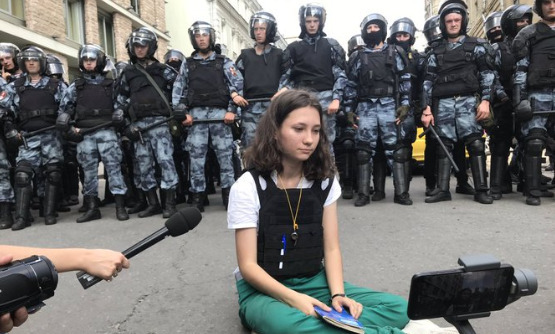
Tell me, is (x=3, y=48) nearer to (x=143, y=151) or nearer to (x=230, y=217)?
(x=143, y=151)

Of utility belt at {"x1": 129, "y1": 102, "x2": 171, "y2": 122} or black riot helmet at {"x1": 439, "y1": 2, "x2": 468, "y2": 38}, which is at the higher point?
black riot helmet at {"x1": 439, "y1": 2, "x2": 468, "y2": 38}

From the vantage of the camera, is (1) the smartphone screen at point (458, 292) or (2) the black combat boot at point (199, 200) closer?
(1) the smartphone screen at point (458, 292)

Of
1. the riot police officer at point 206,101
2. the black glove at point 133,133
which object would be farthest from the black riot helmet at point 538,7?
the black glove at point 133,133

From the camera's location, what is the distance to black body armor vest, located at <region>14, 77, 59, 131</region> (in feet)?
17.4

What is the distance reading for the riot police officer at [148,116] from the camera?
5.29 metres

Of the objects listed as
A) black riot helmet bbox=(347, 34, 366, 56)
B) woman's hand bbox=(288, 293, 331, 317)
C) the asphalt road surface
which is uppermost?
black riot helmet bbox=(347, 34, 366, 56)

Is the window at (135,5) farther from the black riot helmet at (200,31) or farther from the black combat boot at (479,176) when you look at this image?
the black combat boot at (479,176)

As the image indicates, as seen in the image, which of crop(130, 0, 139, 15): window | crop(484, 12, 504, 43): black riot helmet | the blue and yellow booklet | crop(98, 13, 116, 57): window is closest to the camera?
the blue and yellow booklet

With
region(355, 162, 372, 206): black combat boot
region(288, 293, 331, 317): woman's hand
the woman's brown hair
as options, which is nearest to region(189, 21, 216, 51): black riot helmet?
region(355, 162, 372, 206): black combat boot

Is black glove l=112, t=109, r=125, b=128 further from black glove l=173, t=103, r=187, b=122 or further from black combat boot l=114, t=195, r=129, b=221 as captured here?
black combat boot l=114, t=195, r=129, b=221

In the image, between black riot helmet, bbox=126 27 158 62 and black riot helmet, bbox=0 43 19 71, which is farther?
black riot helmet, bbox=0 43 19 71

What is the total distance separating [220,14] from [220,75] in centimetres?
2570

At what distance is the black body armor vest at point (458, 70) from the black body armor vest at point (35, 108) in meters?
4.59

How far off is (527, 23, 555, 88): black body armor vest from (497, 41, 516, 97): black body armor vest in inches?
24.5
